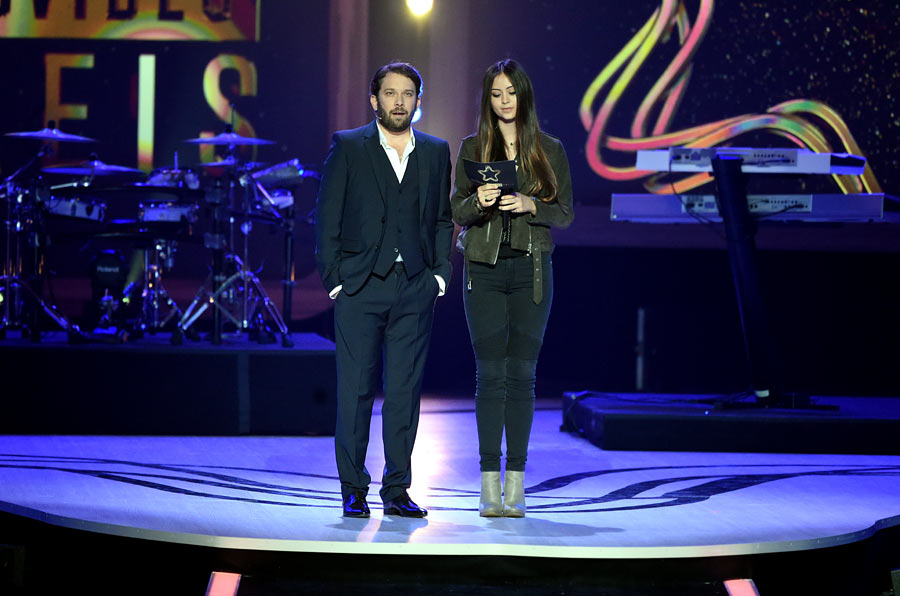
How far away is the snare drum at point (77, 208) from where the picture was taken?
259 inches

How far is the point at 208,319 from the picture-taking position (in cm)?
764

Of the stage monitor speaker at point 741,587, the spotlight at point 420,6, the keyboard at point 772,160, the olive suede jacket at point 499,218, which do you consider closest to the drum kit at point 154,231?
the spotlight at point 420,6

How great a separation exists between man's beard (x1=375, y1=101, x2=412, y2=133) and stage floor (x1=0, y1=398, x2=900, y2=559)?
3.70ft

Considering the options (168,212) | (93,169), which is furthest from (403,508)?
(93,169)

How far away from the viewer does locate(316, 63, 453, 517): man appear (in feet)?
11.8

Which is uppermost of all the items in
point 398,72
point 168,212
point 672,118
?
point 672,118

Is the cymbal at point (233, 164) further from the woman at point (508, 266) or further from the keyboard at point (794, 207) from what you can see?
the woman at point (508, 266)

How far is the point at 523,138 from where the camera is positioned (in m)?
3.63

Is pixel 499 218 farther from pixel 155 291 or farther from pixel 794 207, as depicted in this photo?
pixel 155 291

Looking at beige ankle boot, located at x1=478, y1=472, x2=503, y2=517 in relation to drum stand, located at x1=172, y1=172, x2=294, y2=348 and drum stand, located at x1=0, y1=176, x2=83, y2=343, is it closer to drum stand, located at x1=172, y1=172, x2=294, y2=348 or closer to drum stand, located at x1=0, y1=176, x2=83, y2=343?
drum stand, located at x1=172, y1=172, x2=294, y2=348

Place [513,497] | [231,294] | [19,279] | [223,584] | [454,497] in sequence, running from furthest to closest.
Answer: [231,294] < [19,279] < [454,497] < [513,497] < [223,584]

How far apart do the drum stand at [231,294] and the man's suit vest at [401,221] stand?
2514mm

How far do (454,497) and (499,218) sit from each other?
1.03 meters

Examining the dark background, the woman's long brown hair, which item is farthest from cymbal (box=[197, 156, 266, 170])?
the woman's long brown hair
